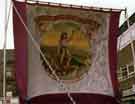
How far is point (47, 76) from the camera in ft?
46.8

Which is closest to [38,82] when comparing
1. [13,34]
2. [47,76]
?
[47,76]

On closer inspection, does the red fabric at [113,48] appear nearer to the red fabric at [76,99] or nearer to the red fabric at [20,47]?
the red fabric at [76,99]

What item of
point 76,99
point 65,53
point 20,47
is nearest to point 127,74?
point 65,53

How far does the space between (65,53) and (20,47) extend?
1367 mm

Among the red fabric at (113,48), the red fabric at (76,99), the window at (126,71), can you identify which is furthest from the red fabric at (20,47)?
the window at (126,71)

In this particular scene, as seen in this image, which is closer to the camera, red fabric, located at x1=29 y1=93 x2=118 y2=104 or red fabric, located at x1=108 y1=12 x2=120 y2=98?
red fabric, located at x1=29 y1=93 x2=118 y2=104

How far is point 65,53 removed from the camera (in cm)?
1473

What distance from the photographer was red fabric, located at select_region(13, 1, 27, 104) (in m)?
13.9

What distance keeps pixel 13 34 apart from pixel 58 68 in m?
1.63

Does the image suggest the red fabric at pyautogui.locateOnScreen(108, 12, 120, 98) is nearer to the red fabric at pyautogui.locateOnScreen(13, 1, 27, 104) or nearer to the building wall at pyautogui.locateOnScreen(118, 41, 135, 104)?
the red fabric at pyautogui.locateOnScreen(13, 1, 27, 104)

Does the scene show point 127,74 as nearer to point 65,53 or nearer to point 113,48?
point 113,48

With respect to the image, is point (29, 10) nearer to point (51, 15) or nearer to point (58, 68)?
Answer: point (51, 15)

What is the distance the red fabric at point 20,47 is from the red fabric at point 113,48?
8.73 ft

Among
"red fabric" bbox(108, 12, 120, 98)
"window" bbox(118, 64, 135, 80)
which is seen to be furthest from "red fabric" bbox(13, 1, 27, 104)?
"window" bbox(118, 64, 135, 80)
